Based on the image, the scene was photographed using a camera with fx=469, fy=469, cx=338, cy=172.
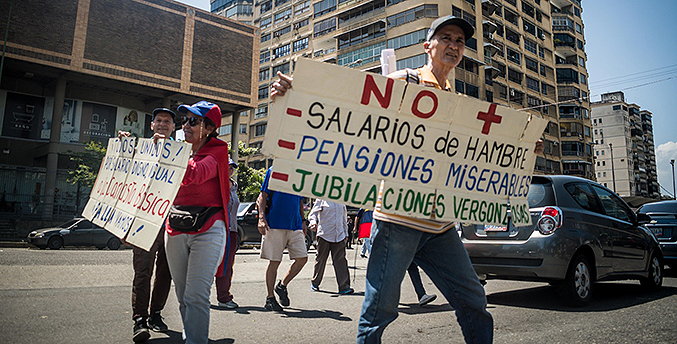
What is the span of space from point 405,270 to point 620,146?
11647 cm

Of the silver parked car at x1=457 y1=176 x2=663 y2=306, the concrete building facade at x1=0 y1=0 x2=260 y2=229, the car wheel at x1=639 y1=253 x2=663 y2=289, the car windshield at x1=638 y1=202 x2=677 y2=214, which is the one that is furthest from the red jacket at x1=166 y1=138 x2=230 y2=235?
→ the concrete building facade at x1=0 y1=0 x2=260 y2=229

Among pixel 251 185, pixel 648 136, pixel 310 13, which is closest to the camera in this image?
pixel 251 185

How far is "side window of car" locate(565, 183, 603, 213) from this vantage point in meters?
6.05

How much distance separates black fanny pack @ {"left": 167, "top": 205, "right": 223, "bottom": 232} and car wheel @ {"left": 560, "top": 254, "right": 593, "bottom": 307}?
4.43 metres

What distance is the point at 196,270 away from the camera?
317 cm

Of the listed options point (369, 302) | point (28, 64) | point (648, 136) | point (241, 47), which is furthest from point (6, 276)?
point (648, 136)

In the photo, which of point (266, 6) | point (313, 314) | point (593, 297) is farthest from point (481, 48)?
point (313, 314)

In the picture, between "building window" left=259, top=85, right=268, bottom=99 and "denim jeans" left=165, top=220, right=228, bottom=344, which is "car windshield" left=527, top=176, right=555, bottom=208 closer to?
"denim jeans" left=165, top=220, right=228, bottom=344

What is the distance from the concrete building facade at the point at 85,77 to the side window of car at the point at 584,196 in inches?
1161

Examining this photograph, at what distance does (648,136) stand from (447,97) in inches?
5562

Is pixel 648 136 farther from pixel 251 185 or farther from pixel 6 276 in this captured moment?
pixel 6 276

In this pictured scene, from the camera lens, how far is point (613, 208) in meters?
6.79

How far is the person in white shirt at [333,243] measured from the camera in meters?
7.28

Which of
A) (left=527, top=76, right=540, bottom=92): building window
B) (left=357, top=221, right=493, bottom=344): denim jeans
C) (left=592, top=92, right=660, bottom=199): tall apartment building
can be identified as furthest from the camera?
(left=592, top=92, right=660, bottom=199): tall apartment building
